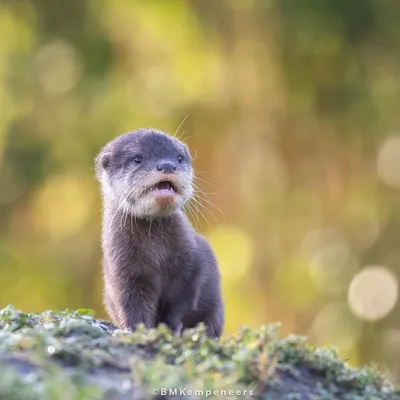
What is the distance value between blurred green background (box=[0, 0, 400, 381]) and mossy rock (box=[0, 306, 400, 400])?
10.5m

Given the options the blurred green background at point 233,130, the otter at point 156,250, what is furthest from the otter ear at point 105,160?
the blurred green background at point 233,130

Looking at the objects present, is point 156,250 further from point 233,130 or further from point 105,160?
point 233,130

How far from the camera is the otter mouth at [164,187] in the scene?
20.5 feet

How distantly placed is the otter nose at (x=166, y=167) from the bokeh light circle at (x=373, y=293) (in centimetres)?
916

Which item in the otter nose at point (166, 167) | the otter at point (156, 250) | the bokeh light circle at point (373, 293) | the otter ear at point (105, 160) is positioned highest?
the bokeh light circle at point (373, 293)

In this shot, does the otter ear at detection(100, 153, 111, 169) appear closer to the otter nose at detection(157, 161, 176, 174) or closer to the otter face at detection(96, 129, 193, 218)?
the otter face at detection(96, 129, 193, 218)

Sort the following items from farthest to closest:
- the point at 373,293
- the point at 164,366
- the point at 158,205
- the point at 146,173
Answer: the point at 373,293 → the point at 146,173 → the point at 158,205 → the point at 164,366

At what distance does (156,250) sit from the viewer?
20.6 feet

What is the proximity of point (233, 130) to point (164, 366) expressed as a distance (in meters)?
12.6

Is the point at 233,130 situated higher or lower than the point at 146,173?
higher

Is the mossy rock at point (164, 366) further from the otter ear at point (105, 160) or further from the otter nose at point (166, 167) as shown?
the otter ear at point (105, 160)

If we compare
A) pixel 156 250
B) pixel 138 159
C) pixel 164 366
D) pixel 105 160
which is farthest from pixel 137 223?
pixel 164 366

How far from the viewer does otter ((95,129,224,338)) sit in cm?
620

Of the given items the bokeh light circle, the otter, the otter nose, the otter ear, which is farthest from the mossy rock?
the bokeh light circle
